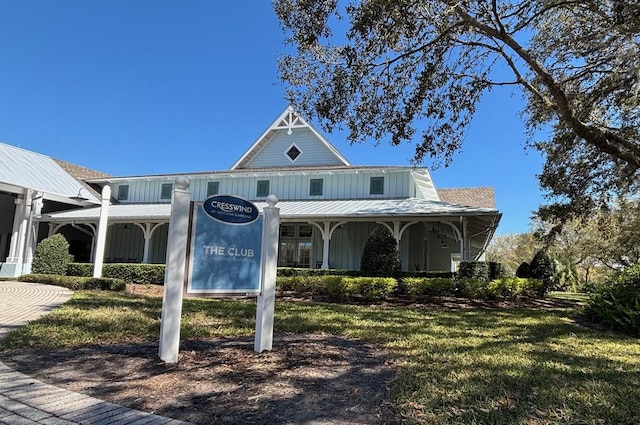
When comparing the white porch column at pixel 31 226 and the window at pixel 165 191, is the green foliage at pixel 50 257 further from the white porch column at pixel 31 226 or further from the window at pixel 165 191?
the window at pixel 165 191

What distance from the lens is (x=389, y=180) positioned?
19766 millimetres

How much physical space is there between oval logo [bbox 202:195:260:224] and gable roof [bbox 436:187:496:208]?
70.7ft

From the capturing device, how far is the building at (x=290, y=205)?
17.5m

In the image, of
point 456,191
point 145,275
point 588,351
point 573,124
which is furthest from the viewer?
point 456,191

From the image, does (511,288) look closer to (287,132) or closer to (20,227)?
(287,132)

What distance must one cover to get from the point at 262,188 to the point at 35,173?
35.9 ft

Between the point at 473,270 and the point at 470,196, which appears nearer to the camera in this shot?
the point at 473,270

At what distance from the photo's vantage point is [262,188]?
2161 cm

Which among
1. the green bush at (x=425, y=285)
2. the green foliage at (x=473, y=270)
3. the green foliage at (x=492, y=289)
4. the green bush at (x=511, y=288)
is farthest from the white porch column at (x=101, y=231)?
the green bush at (x=511, y=288)

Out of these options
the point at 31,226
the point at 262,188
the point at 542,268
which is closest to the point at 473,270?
the point at 542,268

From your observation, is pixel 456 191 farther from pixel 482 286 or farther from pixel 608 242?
pixel 482 286

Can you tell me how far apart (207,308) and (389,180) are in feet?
38.8

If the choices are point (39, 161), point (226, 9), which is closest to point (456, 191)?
point (226, 9)

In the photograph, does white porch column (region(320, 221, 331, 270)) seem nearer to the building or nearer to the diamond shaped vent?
the building
